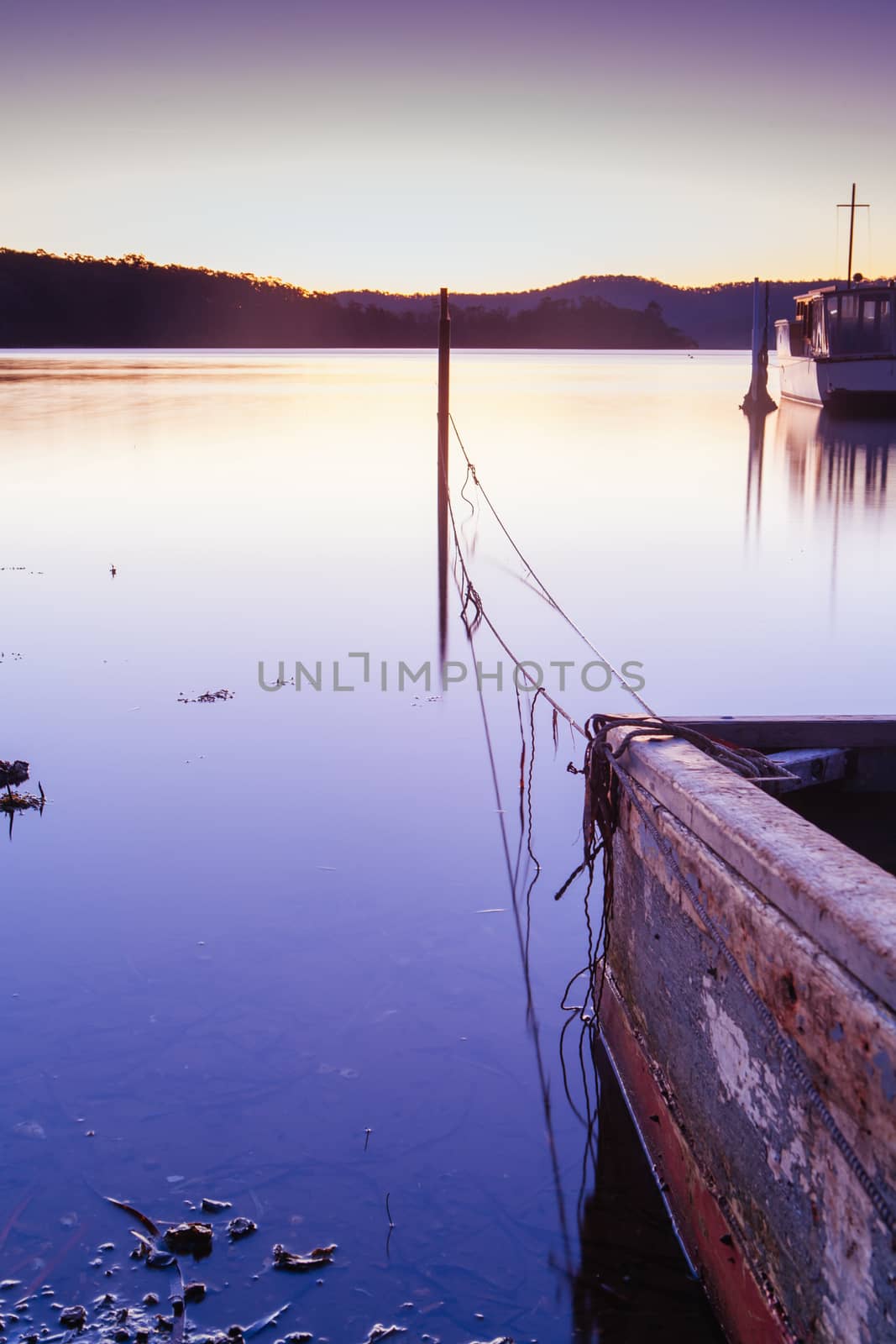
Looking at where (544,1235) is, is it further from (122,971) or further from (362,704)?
(362,704)

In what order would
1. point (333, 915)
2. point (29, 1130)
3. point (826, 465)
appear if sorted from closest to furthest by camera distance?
point (29, 1130)
point (333, 915)
point (826, 465)

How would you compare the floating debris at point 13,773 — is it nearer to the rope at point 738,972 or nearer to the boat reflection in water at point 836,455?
the rope at point 738,972

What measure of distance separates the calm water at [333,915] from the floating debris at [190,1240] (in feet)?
0.20

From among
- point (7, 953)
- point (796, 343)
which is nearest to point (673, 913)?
point (7, 953)

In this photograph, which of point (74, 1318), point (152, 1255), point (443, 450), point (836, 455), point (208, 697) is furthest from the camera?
point (836, 455)

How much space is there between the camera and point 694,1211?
377cm

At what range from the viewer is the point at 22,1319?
360 centimetres

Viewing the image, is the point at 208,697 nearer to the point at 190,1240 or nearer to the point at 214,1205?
the point at 214,1205

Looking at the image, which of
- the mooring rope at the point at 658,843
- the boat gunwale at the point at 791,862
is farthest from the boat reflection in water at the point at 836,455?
the boat gunwale at the point at 791,862

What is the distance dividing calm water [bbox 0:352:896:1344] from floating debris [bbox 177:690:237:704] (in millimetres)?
216

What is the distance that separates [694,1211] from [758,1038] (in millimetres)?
1012

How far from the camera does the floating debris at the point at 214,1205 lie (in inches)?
163

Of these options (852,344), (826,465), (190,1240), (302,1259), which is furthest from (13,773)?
(852,344)

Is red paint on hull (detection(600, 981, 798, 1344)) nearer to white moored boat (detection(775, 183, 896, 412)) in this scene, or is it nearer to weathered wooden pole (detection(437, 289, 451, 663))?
weathered wooden pole (detection(437, 289, 451, 663))
